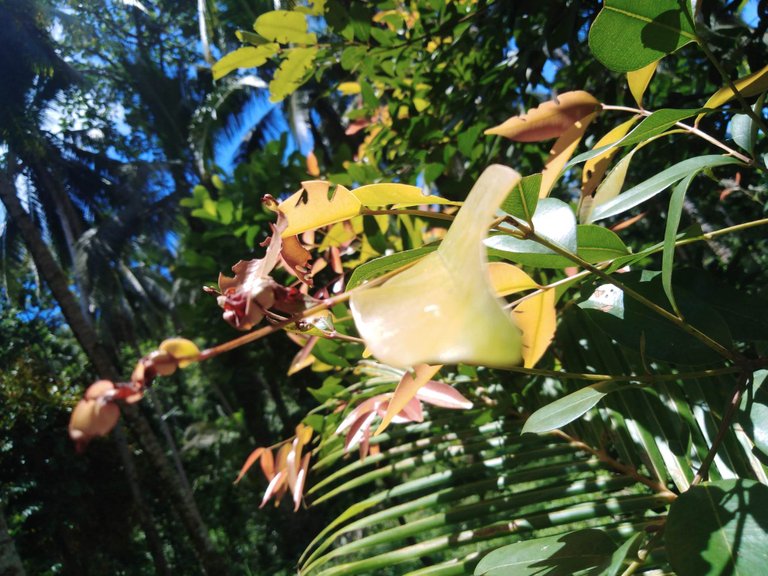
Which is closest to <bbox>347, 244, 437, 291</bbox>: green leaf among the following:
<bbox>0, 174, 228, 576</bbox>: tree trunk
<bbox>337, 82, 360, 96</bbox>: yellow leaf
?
<bbox>337, 82, 360, 96</bbox>: yellow leaf

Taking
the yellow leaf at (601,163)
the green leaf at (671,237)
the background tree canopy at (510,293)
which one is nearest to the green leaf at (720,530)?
the background tree canopy at (510,293)

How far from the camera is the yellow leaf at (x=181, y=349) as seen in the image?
19 cm

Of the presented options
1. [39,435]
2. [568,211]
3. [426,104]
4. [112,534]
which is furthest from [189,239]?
[112,534]

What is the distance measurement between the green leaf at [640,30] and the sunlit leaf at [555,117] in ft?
0.23

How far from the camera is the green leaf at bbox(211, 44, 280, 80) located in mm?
721

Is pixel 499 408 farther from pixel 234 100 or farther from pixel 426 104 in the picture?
pixel 234 100

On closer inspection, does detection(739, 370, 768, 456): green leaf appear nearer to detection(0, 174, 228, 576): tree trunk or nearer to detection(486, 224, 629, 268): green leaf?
detection(486, 224, 629, 268): green leaf

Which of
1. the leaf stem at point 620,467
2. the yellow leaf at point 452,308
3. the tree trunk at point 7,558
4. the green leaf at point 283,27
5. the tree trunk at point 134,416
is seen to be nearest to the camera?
the yellow leaf at point 452,308

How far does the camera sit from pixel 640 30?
30 cm

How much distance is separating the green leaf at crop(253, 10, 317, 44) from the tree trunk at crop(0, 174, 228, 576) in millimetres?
4329

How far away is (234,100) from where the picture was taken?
9930mm

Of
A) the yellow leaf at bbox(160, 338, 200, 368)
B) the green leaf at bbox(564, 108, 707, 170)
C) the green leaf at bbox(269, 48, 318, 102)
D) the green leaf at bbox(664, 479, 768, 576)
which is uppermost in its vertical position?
the green leaf at bbox(269, 48, 318, 102)

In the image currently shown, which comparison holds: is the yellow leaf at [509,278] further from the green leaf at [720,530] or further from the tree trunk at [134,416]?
the tree trunk at [134,416]

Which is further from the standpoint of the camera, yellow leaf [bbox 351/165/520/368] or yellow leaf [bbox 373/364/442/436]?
yellow leaf [bbox 373/364/442/436]
